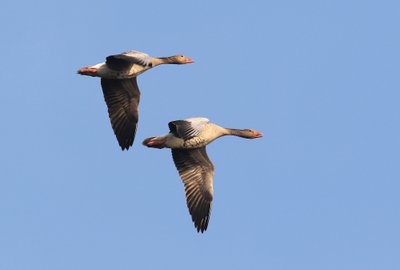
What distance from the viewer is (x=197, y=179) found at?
3331 cm

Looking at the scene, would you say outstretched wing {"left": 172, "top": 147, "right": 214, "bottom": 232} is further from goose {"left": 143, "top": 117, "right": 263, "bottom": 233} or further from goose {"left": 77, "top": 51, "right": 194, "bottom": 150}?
goose {"left": 77, "top": 51, "right": 194, "bottom": 150}

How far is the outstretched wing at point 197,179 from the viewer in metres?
33.0

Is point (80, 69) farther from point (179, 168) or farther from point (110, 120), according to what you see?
point (179, 168)

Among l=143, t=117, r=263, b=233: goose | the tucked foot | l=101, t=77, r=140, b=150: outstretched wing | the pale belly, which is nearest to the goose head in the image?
l=101, t=77, r=140, b=150: outstretched wing

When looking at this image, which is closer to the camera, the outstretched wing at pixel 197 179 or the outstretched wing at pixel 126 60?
the outstretched wing at pixel 126 60

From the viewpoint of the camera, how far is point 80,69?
113ft

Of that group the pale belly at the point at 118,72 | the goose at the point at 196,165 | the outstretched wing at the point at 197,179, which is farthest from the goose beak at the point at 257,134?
the pale belly at the point at 118,72

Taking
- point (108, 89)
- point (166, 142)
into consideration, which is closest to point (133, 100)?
point (108, 89)

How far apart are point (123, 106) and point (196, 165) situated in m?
3.13

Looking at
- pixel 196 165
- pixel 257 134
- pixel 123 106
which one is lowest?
pixel 196 165

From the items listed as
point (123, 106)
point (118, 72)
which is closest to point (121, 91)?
point (123, 106)

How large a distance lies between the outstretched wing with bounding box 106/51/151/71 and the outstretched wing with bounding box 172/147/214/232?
8.02 ft

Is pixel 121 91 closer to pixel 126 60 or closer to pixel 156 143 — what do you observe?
pixel 126 60

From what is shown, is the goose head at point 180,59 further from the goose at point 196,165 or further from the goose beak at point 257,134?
the goose at point 196,165
